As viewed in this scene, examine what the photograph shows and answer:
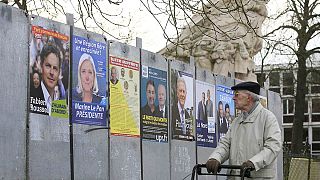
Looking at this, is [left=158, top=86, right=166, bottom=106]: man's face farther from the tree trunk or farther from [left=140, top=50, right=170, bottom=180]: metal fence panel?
the tree trunk

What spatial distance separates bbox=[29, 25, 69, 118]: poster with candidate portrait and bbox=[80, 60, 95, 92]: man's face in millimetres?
292

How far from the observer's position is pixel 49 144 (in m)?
7.48

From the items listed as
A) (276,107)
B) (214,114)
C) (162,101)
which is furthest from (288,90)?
(162,101)

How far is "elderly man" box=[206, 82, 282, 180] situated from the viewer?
7195 mm

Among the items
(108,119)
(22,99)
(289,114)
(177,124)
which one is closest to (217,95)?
(177,124)

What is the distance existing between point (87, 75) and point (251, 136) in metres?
2.03

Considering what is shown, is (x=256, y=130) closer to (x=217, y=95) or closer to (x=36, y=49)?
(x=36, y=49)

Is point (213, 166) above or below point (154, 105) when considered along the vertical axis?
below

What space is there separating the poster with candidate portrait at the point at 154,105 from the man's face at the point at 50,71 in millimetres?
1807

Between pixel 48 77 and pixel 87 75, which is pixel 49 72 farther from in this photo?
pixel 87 75

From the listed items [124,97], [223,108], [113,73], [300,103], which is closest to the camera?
[113,73]

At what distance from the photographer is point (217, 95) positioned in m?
11.3

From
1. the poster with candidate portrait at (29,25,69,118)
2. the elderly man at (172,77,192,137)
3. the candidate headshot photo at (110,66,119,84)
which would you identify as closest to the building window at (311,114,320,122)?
the elderly man at (172,77,192,137)

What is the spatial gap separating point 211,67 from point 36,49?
8.42 meters
